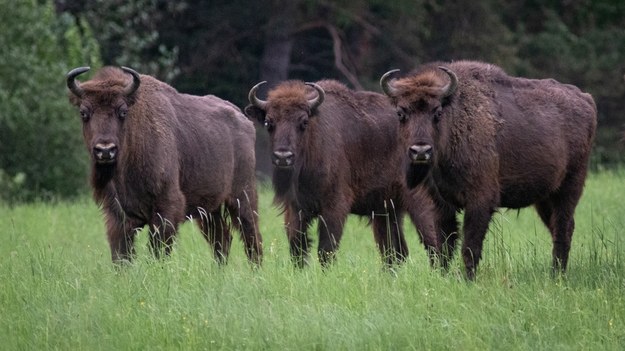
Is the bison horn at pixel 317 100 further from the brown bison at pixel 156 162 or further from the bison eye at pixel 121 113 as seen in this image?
the bison eye at pixel 121 113

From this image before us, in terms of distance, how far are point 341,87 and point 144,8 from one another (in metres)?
18.2

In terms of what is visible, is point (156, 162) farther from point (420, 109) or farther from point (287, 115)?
point (420, 109)

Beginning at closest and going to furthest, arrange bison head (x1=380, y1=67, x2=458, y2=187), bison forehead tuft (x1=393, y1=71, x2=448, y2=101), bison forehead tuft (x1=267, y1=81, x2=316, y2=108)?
bison head (x1=380, y1=67, x2=458, y2=187)
bison forehead tuft (x1=393, y1=71, x2=448, y2=101)
bison forehead tuft (x1=267, y1=81, x2=316, y2=108)

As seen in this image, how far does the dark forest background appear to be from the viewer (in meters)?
30.6

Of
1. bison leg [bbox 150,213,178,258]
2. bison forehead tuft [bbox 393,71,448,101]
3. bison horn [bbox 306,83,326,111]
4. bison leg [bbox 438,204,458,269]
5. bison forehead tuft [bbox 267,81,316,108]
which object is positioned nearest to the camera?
bison forehead tuft [bbox 393,71,448,101]

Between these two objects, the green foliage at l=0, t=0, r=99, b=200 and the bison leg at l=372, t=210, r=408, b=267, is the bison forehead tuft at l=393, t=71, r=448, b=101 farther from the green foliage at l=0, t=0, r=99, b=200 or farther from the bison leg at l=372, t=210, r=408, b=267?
the green foliage at l=0, t=0, r=99, b=200

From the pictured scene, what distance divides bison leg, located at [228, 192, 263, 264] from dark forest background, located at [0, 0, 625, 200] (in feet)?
40.4

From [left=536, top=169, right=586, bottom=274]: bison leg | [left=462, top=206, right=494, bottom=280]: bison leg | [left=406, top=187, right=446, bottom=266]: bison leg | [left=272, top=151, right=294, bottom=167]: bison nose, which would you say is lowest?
[left=406, top=187, right=446, bottom=266]: bison leg

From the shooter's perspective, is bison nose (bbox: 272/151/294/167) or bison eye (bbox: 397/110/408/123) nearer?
bison eye (bbox: 397/110/408/123)

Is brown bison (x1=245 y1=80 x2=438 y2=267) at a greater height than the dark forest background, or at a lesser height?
greater

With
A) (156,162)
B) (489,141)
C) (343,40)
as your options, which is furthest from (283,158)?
(343,40)

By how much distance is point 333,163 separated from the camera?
12711mm

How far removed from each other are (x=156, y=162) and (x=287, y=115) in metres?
1.42

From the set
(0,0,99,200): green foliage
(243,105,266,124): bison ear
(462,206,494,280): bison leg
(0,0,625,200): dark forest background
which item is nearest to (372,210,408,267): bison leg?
(243,105,266,124): bison ear
